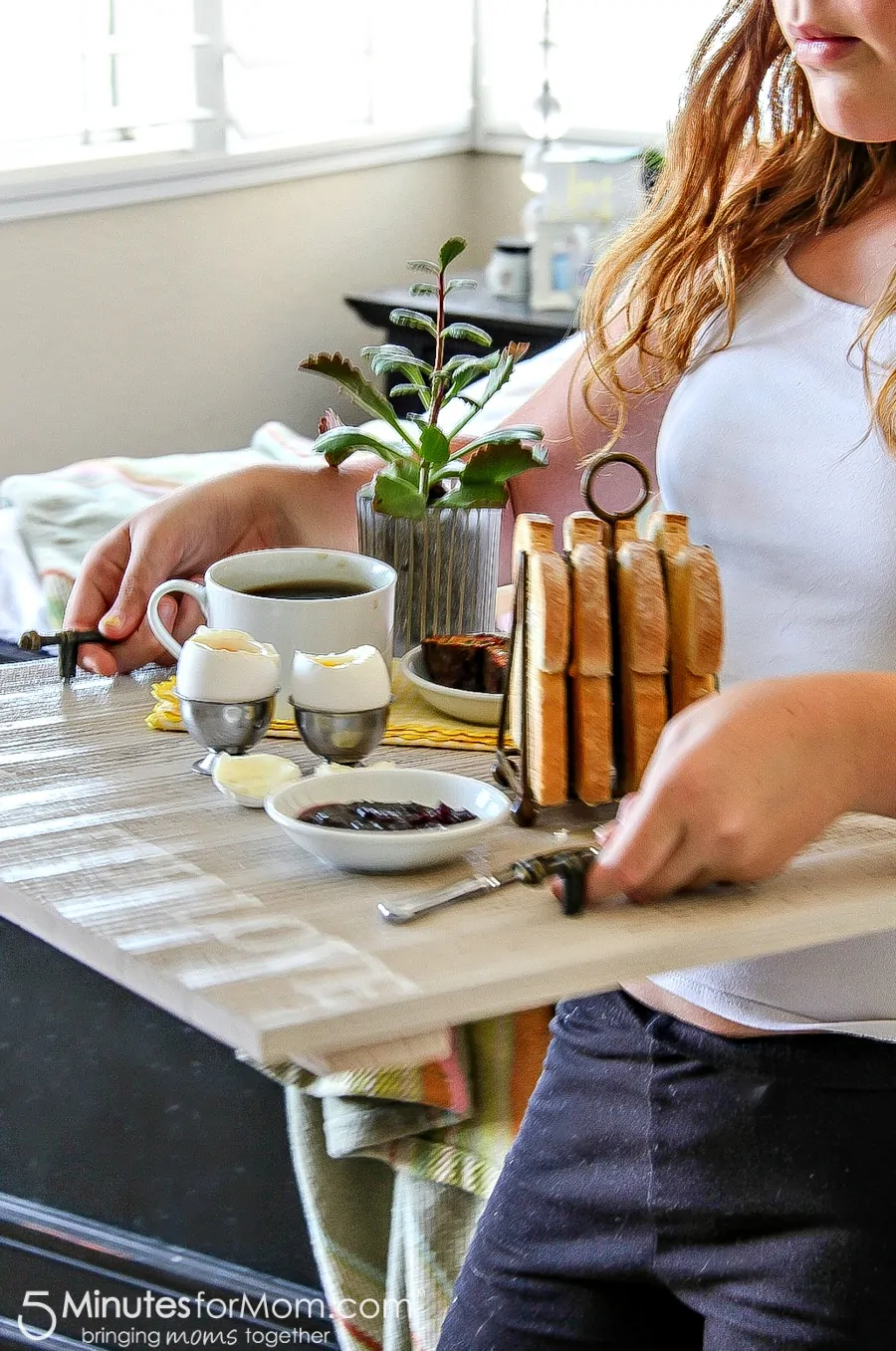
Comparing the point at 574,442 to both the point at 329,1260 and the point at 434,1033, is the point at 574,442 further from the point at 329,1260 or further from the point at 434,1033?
the point at 329,1260

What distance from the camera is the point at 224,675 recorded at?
0.84 metres

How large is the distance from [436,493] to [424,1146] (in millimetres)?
615

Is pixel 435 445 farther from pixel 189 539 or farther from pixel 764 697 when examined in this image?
pixel 764 697

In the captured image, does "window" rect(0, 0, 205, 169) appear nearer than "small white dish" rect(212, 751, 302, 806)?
No

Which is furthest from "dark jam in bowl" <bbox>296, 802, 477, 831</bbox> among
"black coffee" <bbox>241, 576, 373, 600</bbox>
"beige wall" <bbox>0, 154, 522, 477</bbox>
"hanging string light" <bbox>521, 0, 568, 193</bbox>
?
"hanging string light" <bbox>521, 0, 568, 193</bbox>

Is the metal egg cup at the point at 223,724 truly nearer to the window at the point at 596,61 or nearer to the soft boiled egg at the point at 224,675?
the soft boiled egg at the point at 224,675

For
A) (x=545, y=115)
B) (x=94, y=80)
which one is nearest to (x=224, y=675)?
(x=94, y=80)

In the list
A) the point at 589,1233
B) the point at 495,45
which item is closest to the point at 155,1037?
the point at 589,1233

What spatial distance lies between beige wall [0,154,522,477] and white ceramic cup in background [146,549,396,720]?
1855 millimetres

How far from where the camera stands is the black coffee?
3.11ft

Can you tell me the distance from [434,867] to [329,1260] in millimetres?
798

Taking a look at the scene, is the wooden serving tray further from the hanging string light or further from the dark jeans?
the hanging string light

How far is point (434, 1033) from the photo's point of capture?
616 millimetres

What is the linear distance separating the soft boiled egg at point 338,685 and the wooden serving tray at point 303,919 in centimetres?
7
